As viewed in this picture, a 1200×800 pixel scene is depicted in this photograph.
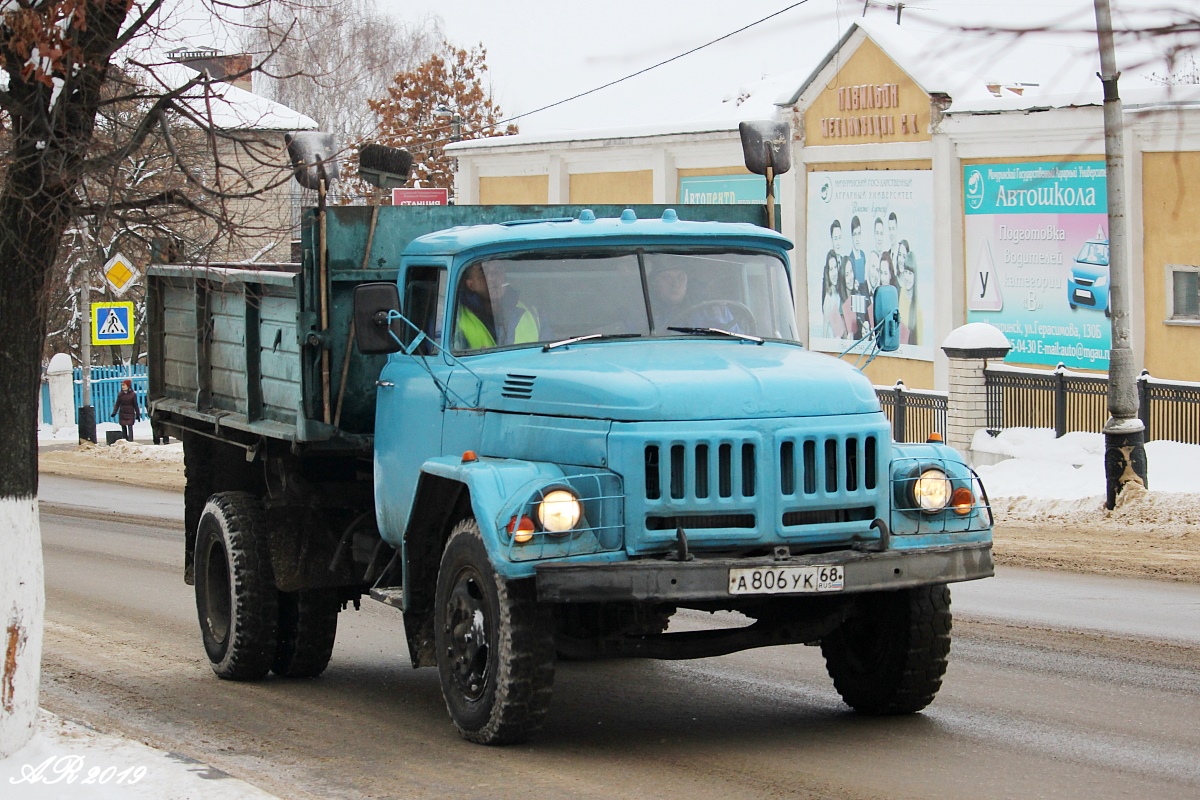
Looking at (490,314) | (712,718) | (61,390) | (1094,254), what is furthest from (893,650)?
(61,390)

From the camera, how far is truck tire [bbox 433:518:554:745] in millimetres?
7180

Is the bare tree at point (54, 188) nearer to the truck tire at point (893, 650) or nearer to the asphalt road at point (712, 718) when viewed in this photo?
the asphalt road at point (712, 718)

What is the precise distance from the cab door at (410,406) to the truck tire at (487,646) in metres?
0.68

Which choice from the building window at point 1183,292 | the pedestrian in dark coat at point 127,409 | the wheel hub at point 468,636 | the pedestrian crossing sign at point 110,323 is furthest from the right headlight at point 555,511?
the pedestrian in dark coat at point 127,409

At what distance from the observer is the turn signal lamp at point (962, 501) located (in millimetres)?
7703

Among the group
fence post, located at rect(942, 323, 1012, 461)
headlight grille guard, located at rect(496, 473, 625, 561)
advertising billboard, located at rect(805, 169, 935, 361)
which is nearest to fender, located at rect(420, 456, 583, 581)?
headlight grille guard, located at rect(496, 473, 625, 561)

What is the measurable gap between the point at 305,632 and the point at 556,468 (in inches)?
124

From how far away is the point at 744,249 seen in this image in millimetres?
8578

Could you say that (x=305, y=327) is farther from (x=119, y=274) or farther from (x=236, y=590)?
(x=119, y=274)

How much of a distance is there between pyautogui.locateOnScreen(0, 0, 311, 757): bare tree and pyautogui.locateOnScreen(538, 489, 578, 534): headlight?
1839mm

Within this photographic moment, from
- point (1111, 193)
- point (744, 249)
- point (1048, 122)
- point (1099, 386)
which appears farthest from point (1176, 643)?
point (1048, 122)

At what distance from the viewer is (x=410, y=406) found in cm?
852

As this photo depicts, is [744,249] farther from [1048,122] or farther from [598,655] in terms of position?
[1048,122]

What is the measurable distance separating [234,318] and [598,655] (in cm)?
372
